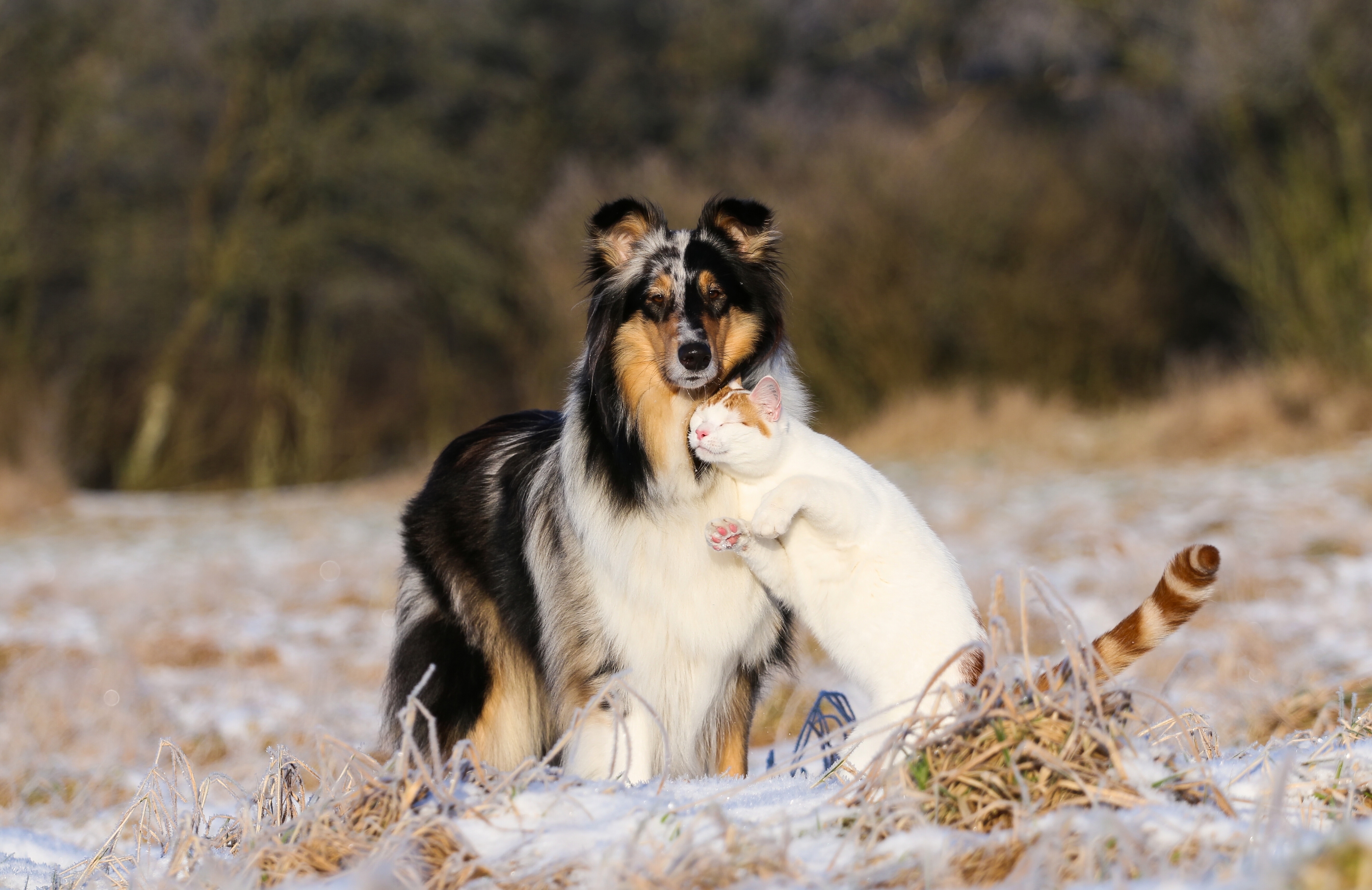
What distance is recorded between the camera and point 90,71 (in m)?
18.9

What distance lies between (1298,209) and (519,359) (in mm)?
14480

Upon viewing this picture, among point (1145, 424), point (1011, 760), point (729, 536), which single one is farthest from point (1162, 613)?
point (1145, 424)

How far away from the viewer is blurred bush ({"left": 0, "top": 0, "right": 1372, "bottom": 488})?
54.0 feet

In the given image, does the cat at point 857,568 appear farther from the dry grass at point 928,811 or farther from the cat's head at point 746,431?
the dry grass at point 928,811

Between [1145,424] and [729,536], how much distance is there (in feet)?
42.3

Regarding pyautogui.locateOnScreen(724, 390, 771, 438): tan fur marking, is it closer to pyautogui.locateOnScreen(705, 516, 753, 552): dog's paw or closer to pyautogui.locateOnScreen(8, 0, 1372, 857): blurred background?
pyautogui.locateOnScreen(705, 516, 753, 552): dog's paw

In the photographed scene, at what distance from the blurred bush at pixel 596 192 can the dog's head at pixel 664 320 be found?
44.6 ft

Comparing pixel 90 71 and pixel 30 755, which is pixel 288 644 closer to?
pixel 30 755

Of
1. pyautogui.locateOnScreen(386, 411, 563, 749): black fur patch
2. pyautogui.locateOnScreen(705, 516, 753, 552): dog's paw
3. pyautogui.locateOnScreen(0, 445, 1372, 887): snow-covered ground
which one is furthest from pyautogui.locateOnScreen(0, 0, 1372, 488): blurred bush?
pyautogui.locateOnScreen(705, 516, 753, 552): dog's paw

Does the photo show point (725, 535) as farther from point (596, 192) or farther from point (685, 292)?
point (596, 192)

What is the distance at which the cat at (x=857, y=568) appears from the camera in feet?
9.24

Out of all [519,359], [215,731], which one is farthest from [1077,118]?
[215,731]

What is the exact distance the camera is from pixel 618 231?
3.87 metres

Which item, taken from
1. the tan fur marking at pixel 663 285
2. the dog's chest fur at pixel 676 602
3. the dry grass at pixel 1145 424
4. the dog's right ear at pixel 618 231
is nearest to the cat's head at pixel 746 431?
the dog's chest fur at pixel 676 602
